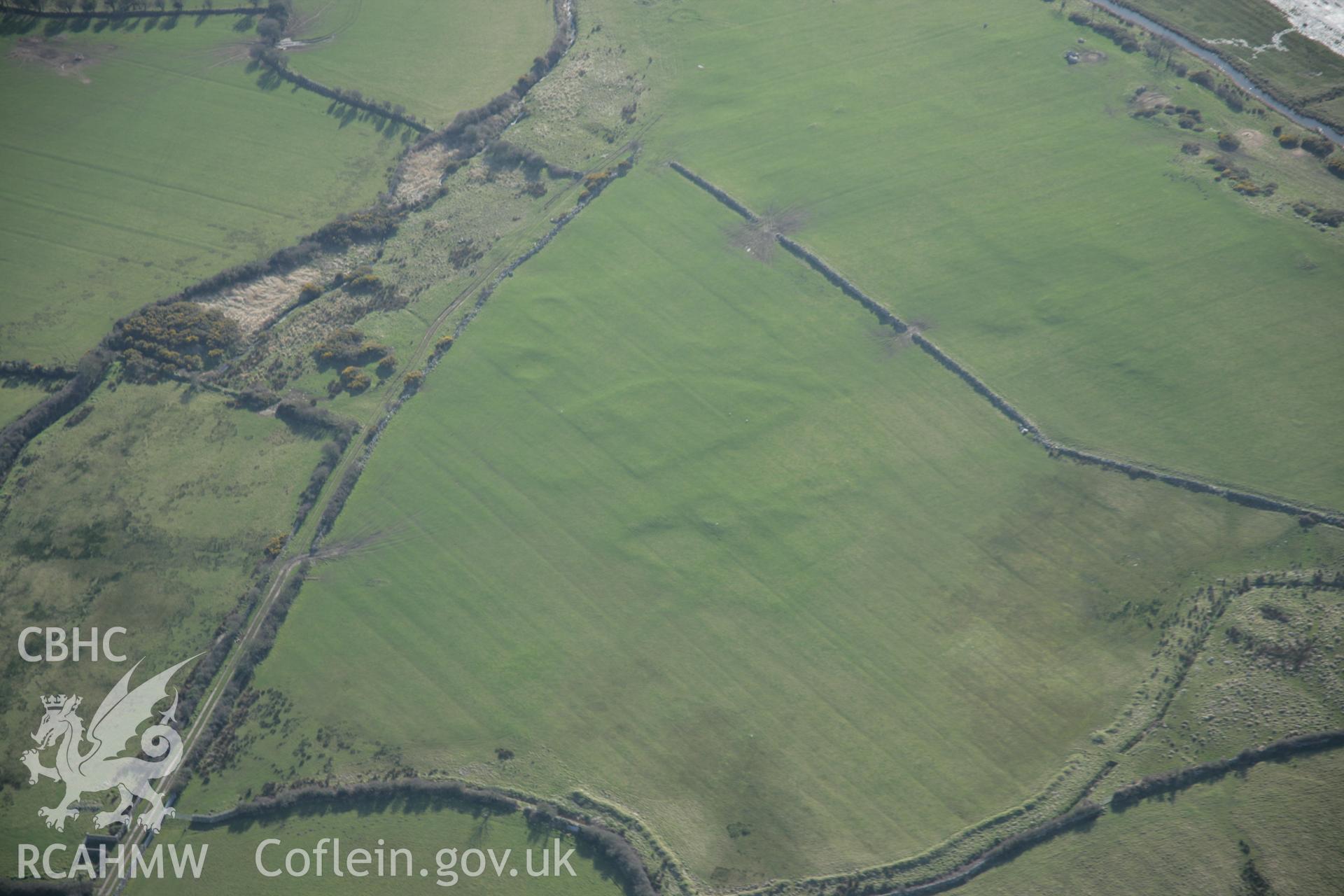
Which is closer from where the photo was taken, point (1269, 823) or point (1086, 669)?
point (1269, 823)

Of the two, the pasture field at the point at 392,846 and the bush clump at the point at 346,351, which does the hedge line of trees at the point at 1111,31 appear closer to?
the bush clump at the point at 346,351

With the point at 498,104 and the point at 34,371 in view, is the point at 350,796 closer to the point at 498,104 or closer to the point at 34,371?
the point at 34,371

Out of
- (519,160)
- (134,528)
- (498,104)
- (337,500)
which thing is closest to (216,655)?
(337,500)

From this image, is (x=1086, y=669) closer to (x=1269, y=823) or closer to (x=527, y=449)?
(x=1269, y=823)

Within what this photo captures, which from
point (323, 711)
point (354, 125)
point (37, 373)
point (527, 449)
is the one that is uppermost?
point (354, 125)

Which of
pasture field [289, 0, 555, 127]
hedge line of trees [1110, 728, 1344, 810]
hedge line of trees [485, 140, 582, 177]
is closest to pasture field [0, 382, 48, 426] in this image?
pasture field [289, 0, 555, 127]

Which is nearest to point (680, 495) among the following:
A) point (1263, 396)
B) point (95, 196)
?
point (1263, 396)
